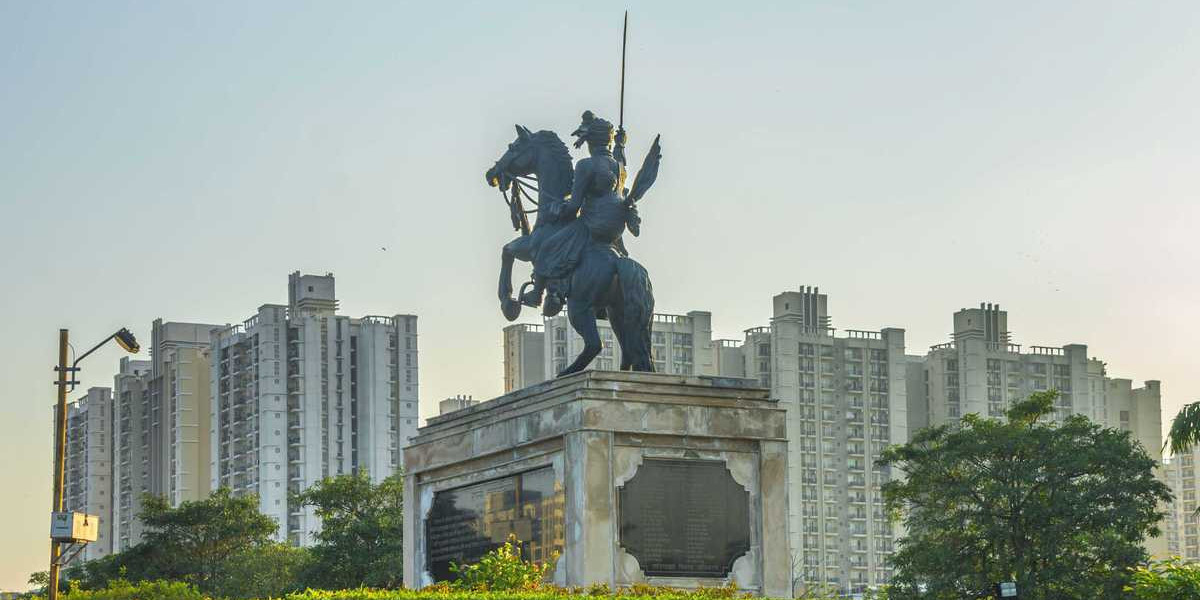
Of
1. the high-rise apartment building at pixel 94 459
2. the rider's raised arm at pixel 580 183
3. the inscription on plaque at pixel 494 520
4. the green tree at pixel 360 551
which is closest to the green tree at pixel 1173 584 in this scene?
the inscription on plaque at pixel 494 520

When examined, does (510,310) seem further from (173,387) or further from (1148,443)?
(1148,443)

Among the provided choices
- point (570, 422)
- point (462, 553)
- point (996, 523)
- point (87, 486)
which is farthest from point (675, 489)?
point (87, 486)

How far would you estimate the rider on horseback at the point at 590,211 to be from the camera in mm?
23609

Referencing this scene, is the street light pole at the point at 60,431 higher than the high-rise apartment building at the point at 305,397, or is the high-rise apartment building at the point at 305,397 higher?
the high-rise apartment building at the point at 305,397

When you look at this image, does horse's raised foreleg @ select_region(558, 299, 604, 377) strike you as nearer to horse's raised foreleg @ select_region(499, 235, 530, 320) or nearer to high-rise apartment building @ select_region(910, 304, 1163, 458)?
horse's raised foreleg @ select_region(499, 235, 530, 320)

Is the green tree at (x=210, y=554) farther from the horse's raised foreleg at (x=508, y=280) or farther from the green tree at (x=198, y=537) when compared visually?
the horse's raised foreleg at (x=508, y=280)

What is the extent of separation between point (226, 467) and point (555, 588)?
4848 inches

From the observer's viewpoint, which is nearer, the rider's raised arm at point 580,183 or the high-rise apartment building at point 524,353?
the rider's raised arm at point 580,183

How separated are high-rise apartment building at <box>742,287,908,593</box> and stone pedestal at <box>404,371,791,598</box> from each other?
120526 mm

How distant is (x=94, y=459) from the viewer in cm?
16250

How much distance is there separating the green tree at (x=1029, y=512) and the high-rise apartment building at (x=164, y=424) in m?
96.4

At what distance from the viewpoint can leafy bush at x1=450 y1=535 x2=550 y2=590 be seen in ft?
67.8

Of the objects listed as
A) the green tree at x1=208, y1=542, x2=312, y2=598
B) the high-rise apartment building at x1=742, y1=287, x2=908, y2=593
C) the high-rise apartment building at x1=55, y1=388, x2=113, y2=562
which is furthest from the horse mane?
the high-rise apartment building at x1=55, y1=388, x2=113, y2=562

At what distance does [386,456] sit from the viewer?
138 meters
